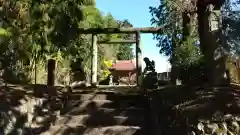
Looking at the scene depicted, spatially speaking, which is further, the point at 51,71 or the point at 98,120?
the point at 51,71

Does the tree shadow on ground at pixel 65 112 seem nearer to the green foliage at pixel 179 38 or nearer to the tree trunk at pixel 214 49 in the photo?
the tree trunk at pixel 214 49

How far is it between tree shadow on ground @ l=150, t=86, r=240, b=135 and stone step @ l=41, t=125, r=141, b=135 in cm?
53

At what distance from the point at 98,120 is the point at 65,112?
0.78 m

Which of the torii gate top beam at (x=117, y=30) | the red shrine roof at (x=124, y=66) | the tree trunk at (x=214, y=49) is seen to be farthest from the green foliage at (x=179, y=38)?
the red shrine roof at (x=124, y=66)

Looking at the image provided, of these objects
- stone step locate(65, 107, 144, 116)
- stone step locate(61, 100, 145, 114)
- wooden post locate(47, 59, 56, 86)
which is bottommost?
stone step locate(65, 107, 144, 116)

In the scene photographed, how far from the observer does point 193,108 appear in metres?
4.51

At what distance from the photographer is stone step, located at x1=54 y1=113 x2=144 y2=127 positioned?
20.2ft

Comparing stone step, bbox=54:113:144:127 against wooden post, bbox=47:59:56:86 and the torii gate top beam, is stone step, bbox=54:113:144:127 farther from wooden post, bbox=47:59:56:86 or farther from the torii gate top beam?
the torii gate top beam

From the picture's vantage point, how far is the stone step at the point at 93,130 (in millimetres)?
5766

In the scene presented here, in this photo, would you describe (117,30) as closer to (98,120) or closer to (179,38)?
(179,38)

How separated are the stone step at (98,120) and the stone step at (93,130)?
0.99 ft

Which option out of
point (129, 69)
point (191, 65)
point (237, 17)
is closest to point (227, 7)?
point (237, 17)

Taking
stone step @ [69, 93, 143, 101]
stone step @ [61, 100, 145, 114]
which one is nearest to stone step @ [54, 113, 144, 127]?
stone step @ [61, 100, 145, 114]

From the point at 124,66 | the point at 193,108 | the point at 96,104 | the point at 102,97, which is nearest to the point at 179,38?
the point at 102,97
